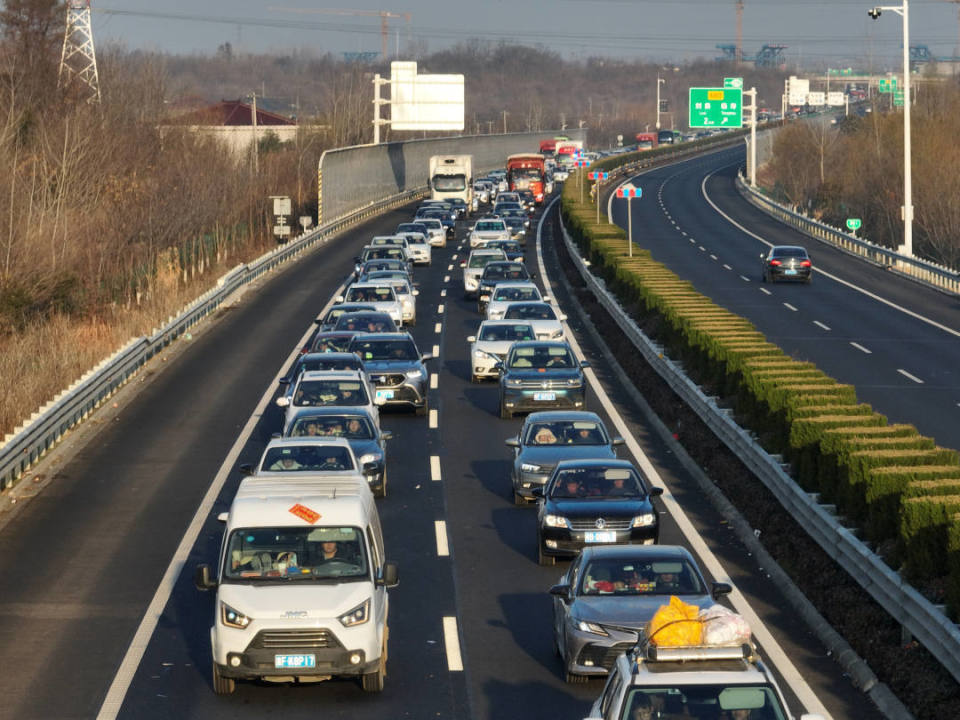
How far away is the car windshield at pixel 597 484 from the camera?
20031mm

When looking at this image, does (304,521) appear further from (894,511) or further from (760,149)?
(760,149)

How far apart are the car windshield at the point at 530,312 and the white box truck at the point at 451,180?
53125 mm

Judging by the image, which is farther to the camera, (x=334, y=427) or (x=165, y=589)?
(x=334, y=427)

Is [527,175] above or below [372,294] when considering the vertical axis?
above

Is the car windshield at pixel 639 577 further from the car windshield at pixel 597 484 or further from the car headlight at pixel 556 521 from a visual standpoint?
the car windshield at pixel 597 484

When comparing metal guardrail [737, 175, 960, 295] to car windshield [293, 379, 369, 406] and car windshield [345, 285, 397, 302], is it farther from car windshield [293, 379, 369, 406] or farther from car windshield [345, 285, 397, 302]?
car windshield [293, 379, 369, 406]

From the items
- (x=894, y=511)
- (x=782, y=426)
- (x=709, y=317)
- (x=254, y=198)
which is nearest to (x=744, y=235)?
(x=254, y=198)

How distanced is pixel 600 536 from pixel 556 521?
23.0 inches

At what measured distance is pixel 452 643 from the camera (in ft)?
54.3

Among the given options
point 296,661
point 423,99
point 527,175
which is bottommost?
point 296,661

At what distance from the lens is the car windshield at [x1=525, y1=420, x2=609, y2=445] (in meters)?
24.0

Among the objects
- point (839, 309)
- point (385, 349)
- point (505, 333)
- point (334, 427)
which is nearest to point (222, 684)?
point (334, 427)

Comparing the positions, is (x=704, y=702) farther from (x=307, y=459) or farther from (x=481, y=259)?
(x=481, y=259)

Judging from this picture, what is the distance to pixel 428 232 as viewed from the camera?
7038 cm
